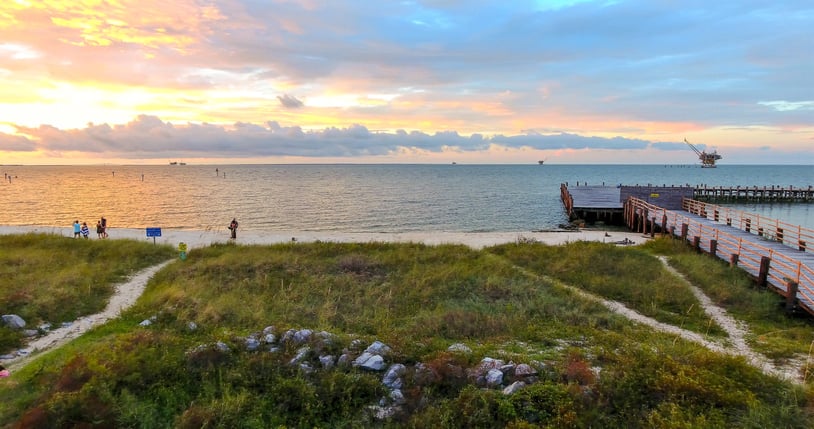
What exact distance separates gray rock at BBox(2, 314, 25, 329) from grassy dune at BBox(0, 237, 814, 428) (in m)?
2.24

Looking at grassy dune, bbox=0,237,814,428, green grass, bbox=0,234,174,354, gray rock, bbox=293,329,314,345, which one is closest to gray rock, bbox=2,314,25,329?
green grass, bbox=0,234,174,354

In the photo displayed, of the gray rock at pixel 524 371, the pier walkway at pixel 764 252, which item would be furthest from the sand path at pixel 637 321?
the gray rock at pixel 524 371

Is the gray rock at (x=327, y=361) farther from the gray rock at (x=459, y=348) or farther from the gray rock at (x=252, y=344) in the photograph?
the gray rock at (x=459, y=348)

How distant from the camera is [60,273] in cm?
1738

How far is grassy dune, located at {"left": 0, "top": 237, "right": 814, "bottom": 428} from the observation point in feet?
23.8

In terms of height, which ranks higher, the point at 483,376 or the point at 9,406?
the point at 483,376

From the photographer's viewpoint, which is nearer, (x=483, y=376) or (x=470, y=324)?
(x=483, y=376)

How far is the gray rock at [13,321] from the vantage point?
11914mm

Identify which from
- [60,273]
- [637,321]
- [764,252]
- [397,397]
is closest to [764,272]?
[764,252]

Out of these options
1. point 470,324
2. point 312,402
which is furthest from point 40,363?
point 470,324

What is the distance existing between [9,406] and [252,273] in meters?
10.8

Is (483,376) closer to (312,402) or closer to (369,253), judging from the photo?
(312,402)

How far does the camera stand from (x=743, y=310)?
1415 cm

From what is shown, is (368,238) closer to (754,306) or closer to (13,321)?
(13,321)
